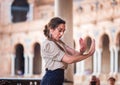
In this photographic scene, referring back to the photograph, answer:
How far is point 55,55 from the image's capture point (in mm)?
2891

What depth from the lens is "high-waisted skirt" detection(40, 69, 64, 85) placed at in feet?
9.43

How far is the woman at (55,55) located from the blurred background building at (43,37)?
1754 cm

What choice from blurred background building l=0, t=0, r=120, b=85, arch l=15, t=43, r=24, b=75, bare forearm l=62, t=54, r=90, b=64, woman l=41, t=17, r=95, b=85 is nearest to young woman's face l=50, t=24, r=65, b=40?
woman l=41, t=17, r=95, b=85

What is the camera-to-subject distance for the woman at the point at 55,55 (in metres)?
Result: 2.85

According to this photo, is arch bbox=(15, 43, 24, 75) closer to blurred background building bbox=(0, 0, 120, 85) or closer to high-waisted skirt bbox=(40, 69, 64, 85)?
blurred background building bbox=(0, 0, 120, 85)

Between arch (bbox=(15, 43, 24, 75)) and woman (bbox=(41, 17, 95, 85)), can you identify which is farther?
arch (bbox=(15, 43, 24, 75))

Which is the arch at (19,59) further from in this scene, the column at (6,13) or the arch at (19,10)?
the arch at (19,10)

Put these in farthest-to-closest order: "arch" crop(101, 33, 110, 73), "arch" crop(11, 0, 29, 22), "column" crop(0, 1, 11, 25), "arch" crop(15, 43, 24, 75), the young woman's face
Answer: "arch" crop(11, 0, 29, 22) < "column" crop(0, 1, 11, 25) < "arch" crop(15, 43, 24, 75) < "arch" crop(101, 33, 110, 73) < the young woman's face

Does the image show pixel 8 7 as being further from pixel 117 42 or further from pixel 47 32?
pixel 47 32

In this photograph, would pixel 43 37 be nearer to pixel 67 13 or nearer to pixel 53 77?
pixel 67 13

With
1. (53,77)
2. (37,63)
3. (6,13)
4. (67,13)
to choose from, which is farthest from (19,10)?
(53,77)

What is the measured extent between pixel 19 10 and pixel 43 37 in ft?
26.0

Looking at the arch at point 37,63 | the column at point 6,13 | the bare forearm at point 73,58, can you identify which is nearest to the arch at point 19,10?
the column at point 6,13

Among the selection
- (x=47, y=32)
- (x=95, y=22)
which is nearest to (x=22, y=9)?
(x=95, y=22)
